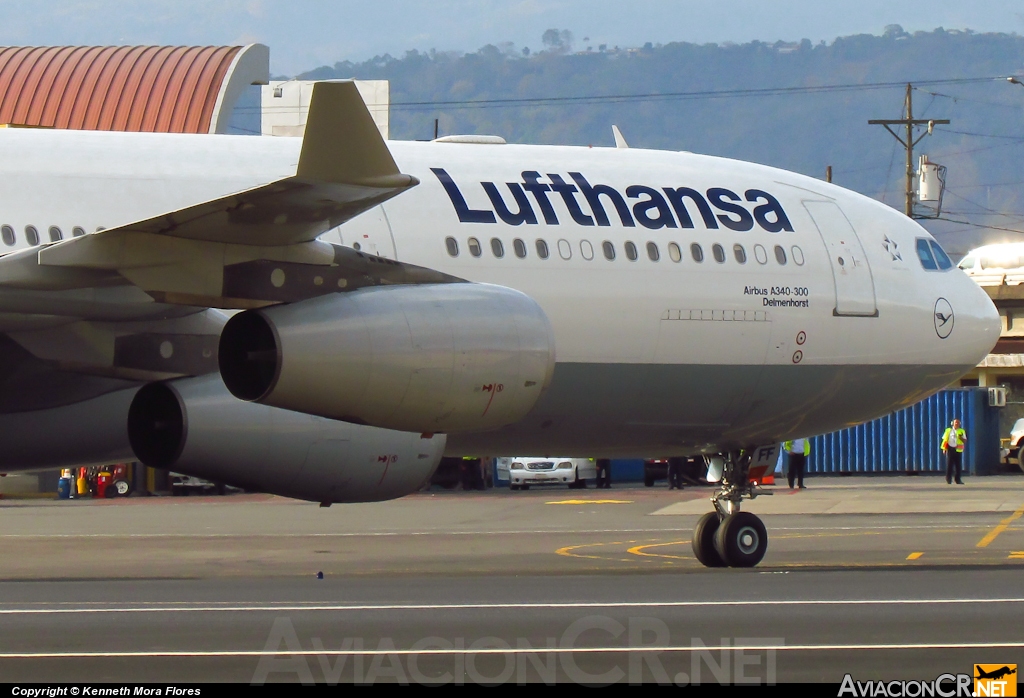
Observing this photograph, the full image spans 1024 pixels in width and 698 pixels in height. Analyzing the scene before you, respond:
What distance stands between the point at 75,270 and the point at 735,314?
742 cm

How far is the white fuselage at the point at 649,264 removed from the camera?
1409cm

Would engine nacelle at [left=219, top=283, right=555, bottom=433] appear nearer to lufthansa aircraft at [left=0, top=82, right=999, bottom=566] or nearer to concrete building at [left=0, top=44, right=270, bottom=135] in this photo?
lufthansa aircraft at [left=0, top=82, right=999, bottom=566]

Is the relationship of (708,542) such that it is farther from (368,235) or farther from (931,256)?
(368,235)

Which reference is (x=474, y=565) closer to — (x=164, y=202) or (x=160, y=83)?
(x=164, y=202)

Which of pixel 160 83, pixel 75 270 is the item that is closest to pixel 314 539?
pixel 75 270

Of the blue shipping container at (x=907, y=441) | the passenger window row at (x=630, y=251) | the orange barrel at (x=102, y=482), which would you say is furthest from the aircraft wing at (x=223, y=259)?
the blue shipping container at (x=907, y=441)

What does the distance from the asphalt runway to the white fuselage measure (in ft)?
5.61

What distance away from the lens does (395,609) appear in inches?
482

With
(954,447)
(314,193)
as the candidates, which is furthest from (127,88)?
(314,193)

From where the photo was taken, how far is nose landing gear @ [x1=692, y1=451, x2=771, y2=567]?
674 inches

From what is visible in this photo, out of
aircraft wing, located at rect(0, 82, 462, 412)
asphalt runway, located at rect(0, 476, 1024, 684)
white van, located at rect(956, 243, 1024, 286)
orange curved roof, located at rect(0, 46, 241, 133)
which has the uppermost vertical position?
white van, located at rect(956, 243, 1024, 286)

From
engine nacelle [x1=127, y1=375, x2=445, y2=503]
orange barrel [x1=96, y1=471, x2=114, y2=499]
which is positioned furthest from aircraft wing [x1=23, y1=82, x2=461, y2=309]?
orange barrel [x1=96, y1=471, x2=114, y2=499]

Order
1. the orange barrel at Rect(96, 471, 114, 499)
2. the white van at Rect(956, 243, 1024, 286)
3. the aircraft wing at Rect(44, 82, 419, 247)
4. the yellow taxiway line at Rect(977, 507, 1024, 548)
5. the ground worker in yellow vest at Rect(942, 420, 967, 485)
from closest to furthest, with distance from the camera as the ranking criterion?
the aircraft wing at Rect(44, 82, 419, 247), the yellow taxiway line at Rect(977, 507, 1024, 548), the orange barrel at Rect(96, 471, 114, 499), the ground worker in yellow vest at Rect(942, 420, 967, 485), the white van at Rect(956, 243, 1024, 286)

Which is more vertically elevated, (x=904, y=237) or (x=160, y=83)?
(x=160, y=83)
